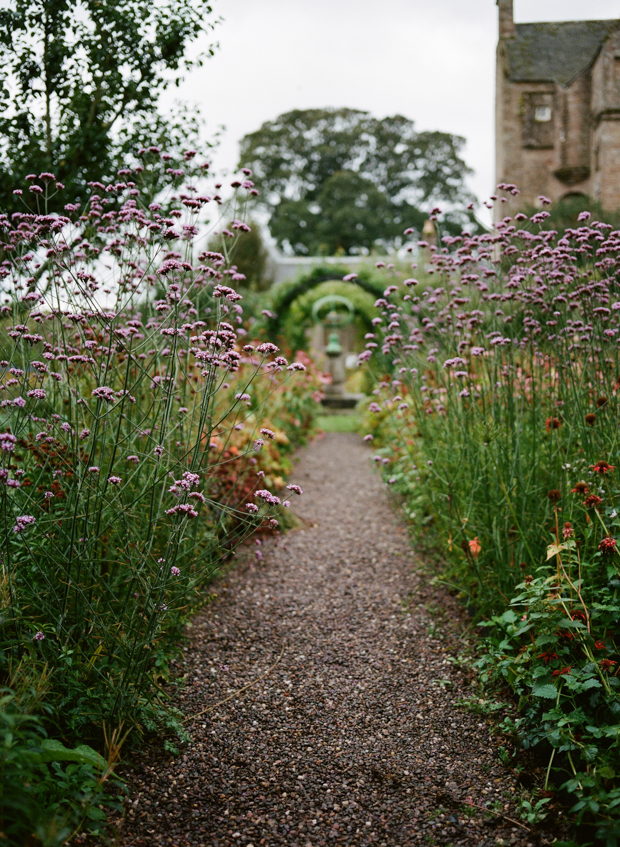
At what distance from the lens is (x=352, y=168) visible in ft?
104

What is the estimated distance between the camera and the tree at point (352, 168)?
2897 centimetres

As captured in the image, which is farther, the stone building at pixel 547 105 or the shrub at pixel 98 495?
the stone building at pixel 547 105

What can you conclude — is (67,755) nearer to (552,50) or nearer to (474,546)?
(474,546)

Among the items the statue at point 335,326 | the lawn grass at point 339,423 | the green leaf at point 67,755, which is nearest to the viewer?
the green leaf at point 67,755

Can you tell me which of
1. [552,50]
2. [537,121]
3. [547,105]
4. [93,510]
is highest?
[552,50]

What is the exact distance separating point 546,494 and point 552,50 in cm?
2213

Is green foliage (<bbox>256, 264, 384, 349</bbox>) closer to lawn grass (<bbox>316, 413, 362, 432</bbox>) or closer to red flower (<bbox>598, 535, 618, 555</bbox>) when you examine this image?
lawn grass (<bbox>316, 413, 362, 432</bbox>)

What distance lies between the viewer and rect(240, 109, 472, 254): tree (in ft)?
95.0

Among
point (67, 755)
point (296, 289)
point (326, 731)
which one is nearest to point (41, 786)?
point (67, 755)

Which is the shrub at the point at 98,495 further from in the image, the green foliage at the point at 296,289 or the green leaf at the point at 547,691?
the green foliage at the point at 296,289

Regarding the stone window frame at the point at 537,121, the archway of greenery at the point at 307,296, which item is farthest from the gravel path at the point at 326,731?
the stone window frame at the point at 537,121

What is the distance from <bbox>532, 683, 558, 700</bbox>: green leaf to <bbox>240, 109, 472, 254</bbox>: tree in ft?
92.8

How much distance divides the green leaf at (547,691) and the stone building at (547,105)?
61.6 ft

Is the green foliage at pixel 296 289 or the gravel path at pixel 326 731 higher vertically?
the green foliage at pixel 296 289
